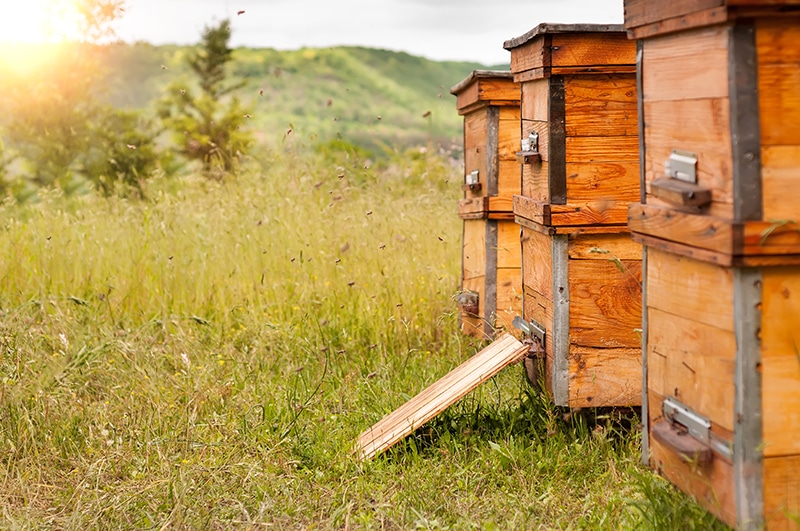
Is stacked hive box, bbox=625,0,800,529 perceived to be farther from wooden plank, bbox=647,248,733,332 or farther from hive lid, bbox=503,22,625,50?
hive lid, bbox=503,22,625,50

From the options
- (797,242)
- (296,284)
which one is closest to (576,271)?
(797,242)

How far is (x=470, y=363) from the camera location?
4.09 metres

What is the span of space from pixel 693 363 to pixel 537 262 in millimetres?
1512

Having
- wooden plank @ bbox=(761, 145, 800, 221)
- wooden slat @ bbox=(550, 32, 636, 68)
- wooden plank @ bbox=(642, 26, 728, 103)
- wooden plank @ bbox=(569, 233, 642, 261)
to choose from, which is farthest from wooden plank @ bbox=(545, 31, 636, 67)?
wooden plank @ bbox=(761, 145, 800, 221)

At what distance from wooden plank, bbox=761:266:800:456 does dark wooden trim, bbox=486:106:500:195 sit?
9.03 feet

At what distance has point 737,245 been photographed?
227 centimetres

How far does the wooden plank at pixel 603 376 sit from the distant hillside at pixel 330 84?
34.4 meters

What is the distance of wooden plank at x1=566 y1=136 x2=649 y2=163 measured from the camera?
3770 millimetres

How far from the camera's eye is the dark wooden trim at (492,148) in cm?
495

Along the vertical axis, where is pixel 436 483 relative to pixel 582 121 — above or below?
below

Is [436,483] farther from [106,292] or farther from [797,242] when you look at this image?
[106,292]

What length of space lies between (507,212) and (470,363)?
3.93 feet

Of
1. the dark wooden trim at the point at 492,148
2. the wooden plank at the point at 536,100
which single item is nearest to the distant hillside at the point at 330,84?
the dark wooden trim at the point at 492,148

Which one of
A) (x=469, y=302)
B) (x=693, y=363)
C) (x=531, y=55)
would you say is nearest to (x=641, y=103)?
(x=693, y=363)
